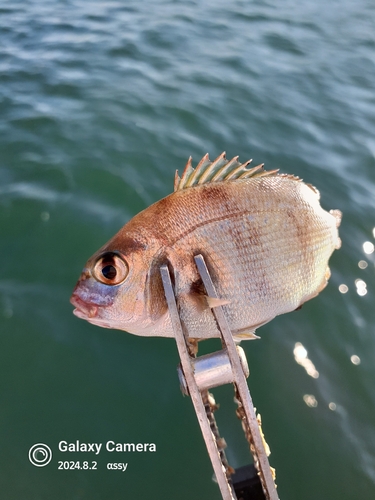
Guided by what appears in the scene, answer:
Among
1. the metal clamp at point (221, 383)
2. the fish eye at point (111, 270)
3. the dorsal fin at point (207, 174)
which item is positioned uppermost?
the dorsal fin at point (207, 174)

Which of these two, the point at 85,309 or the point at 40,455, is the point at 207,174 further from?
the point at 40,455

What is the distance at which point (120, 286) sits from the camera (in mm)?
1694

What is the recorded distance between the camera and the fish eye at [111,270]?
5.54ft

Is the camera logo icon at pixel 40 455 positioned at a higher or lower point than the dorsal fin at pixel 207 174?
lower

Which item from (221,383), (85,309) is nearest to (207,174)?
(85,309)

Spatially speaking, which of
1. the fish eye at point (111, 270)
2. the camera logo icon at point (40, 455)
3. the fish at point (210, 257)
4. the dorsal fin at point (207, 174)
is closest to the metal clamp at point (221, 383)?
the fish at point (210, 257)

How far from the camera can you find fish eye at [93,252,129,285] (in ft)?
5.54

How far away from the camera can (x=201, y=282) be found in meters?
1.72

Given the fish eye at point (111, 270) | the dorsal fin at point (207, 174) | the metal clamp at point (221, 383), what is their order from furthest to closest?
the dorsal fin at point (207, 174)
the fish eye at point (111, 270)
the metal clamp at point (221, 383)

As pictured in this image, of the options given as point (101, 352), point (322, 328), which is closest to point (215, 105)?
point (322, 328)

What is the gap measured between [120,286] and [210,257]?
16.6 inches

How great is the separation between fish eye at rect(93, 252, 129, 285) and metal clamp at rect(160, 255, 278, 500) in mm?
280

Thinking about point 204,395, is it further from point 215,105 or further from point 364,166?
point 215,105

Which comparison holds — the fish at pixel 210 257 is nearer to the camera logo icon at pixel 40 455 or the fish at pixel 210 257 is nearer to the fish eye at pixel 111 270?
the fish eye at pixel 111 270
